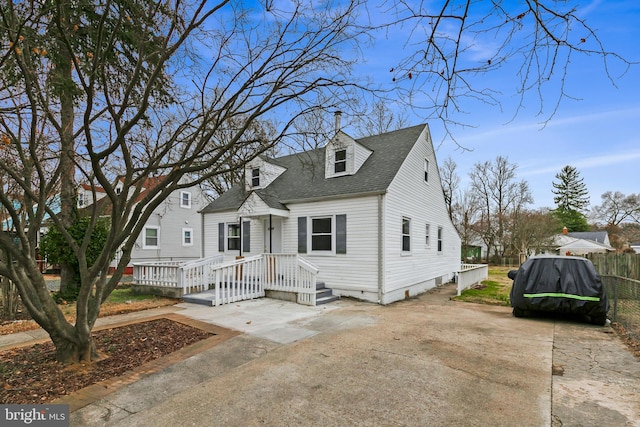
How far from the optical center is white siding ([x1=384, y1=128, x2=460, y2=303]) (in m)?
10.5

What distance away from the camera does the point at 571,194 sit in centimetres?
5650

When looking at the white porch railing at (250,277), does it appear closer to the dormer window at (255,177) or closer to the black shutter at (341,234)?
the black shutter at (341,234)

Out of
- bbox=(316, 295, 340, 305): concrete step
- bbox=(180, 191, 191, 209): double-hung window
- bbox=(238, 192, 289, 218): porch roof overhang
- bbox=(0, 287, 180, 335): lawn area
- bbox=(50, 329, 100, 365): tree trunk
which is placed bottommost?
bbox=(316, 295, 340, 305): concrete step

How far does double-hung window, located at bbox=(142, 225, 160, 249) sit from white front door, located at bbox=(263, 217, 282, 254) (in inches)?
454

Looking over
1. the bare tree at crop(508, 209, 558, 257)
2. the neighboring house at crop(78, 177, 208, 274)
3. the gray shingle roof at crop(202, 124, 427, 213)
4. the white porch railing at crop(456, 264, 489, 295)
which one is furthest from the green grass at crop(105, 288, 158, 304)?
the bare tree at crop(508, 209, 558, 257)

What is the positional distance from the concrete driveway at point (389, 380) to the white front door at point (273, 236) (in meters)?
5.60

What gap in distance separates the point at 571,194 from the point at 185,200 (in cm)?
6203

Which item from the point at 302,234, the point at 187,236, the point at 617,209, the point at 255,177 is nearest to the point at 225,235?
the point at 255,177

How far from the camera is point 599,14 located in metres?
2.32

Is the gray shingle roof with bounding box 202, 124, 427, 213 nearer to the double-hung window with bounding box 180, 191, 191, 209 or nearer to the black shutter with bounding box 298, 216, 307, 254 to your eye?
the black shutter with bounding box 298, 216, 307, 254

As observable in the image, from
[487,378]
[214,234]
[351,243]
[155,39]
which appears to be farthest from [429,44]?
[214,234]

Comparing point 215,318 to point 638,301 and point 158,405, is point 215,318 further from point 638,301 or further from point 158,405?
point 638,301

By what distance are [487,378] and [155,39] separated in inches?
237

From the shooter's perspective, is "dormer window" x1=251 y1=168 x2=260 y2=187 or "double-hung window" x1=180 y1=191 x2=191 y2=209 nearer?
"dormer window" x1=251 y1=168 x2=260 y2=187
